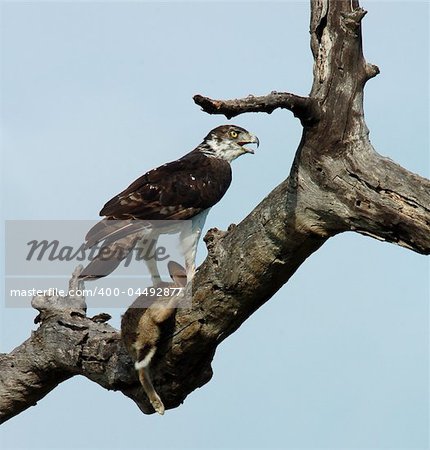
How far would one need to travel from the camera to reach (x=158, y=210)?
9.73 meters

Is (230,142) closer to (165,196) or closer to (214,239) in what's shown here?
(165,196)

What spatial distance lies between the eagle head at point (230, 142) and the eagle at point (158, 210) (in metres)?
0.37

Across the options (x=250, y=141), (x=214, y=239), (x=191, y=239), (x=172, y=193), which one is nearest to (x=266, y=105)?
(x=214, y=239)

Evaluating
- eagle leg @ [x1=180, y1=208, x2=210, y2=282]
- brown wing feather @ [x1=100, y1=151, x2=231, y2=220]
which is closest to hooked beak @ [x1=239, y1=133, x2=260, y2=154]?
brown wing feather @ [x1=100, y1=151, x2=231, y2=220]

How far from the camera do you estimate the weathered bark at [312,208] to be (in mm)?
6312

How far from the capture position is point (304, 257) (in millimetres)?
7070

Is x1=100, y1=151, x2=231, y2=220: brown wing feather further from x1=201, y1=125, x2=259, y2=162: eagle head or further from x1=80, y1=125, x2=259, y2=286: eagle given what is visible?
x1=201, y1=125, x2=259, y2=162: eagle head

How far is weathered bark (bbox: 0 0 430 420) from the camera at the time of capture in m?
6.31

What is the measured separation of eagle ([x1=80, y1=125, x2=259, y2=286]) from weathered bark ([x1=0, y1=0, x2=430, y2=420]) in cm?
133

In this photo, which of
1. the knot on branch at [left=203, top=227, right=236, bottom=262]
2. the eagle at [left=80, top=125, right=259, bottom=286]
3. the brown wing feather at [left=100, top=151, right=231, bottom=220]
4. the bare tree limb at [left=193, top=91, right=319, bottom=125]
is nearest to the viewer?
the bare tree limb at [left=193, top=91, right=319, bottom=125]

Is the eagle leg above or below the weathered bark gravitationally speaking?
below

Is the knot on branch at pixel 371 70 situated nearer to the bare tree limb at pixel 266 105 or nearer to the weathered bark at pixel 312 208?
the weathered bark at pixel 312 208

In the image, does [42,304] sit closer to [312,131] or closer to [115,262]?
[115,262]

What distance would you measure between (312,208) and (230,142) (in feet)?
15.8
